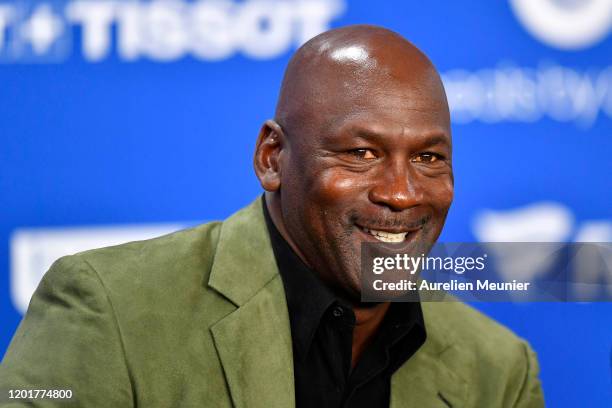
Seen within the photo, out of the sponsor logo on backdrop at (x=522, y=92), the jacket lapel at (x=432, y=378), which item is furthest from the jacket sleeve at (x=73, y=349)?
the sponsor logo on backdrop at (x=522, y=92)

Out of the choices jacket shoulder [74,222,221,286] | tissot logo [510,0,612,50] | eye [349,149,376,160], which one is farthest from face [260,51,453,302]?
tissot logo [510,0,612,50]

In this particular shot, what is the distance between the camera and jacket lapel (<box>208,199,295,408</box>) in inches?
75.2

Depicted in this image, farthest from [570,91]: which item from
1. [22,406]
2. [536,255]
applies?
[22,406]

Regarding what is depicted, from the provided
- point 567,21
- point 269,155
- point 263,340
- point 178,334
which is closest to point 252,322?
point 263,340

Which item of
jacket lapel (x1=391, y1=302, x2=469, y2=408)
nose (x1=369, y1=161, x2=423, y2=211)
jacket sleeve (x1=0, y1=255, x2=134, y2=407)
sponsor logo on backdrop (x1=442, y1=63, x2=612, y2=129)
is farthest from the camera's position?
sponsor logo on backdrop (x1=442, y1=63, x2=612, y2=129)

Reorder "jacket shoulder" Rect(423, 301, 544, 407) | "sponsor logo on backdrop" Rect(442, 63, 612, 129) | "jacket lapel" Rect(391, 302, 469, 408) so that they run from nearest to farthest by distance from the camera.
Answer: "jacket lapel" Rect(391, 302, 469, 408), "jacket shoulder" Rect(423, 301, 544, 407), "sponsor logo on backdrop" Rect(442, 63, 612, 129)

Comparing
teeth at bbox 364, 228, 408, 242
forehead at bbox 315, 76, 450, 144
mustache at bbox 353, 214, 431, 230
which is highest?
forehead at bbox 315, 76, 450, 144

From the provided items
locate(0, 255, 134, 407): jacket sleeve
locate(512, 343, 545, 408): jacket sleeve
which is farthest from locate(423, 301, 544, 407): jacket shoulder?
locate(0, 255, 134, 407): jacket sleeve

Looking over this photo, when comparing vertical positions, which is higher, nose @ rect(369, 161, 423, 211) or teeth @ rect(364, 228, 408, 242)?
nose @ rect(369, 161, 423, 211)

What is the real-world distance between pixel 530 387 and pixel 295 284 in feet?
2.07

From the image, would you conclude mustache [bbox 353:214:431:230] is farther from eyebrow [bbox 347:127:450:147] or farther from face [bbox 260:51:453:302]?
eyebrow [bbox 347:127:450:147]

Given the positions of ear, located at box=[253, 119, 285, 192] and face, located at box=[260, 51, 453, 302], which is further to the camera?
ear, located at box=[253, 119, 285, 192]

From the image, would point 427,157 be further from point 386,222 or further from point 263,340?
point 263,340

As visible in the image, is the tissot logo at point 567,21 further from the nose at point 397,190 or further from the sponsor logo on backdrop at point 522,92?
the nose at point 397,190
